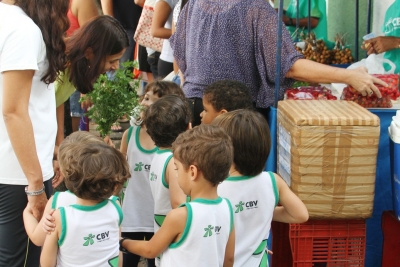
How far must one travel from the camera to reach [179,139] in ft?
7.20

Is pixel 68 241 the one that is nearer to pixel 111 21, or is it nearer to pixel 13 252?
pixel 13 252

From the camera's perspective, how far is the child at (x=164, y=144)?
8.62 feet

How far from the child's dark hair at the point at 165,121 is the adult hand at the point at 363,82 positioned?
0.89 meters

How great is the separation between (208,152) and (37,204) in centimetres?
76

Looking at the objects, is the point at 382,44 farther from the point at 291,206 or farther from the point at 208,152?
the point at 208,152

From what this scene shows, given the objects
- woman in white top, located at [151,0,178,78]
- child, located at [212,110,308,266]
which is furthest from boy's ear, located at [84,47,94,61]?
woman in white top, located at [151,0,178,78]

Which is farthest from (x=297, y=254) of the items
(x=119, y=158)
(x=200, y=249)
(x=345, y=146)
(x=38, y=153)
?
(x=38, y=153)

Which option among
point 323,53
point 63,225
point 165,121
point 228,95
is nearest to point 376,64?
point 228,95

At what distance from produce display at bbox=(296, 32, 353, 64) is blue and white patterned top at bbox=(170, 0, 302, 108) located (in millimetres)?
1989

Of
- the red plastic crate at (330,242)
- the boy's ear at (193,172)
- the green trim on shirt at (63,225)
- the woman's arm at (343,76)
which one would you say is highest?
the woman's arm at (343,76)

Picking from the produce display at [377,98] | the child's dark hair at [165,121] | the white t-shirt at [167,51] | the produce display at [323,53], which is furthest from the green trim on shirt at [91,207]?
the produce display at [323,53]

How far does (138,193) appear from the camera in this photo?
9.70 feet

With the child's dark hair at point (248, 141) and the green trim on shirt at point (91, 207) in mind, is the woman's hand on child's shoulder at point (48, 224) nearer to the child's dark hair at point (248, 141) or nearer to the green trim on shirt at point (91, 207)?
the green trim on shirt at point (91, 207)

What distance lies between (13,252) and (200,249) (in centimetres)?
87
